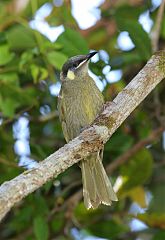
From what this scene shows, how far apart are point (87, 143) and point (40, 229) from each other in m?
1.54

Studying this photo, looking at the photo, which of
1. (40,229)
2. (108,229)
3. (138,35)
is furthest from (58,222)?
(138,35)

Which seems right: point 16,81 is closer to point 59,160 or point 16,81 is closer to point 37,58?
point 37,58

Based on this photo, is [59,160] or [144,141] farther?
[144,141]

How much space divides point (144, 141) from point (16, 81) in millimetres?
1117

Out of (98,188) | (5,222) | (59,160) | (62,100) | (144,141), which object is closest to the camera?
(59,160)

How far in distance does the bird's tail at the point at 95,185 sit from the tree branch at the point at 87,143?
2.80 feet

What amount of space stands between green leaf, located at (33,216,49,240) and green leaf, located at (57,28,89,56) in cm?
118

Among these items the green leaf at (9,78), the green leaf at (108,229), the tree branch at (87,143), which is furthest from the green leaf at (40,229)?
the tree branch at (87,143)

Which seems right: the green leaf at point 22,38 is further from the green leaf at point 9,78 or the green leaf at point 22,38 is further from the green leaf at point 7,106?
the green leaf at point 7,106

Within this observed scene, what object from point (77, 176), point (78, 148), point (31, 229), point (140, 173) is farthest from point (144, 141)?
point (78, 148)

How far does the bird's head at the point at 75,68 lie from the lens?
4.43m

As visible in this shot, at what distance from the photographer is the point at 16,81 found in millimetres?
4516

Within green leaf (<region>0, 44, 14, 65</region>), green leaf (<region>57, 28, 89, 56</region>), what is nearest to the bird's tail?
green leaf (<region>57, 28, 89, 56</region>)

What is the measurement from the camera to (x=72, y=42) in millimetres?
4414
